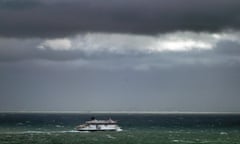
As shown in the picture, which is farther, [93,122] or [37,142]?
[93,122]

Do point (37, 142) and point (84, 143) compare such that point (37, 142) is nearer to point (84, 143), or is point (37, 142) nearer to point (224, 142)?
point (84, 143)

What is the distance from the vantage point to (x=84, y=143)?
108062 millimetres

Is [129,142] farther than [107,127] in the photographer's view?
No

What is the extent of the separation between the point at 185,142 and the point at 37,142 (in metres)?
30.4

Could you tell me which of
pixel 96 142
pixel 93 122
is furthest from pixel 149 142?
pixel 93 122

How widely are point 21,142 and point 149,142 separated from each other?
26023 millimetres

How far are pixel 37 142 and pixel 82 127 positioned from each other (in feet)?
173

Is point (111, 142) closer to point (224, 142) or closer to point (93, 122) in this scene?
point (224, 142)

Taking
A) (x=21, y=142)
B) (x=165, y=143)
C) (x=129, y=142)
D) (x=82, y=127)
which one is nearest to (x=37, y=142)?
(x=21, y=142)

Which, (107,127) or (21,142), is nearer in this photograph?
(21,142)

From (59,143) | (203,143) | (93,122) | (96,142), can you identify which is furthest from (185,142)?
(93,122)

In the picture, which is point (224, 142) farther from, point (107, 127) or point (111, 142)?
point (107, 127)

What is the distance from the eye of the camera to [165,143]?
10925cm

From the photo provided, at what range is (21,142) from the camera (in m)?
108
